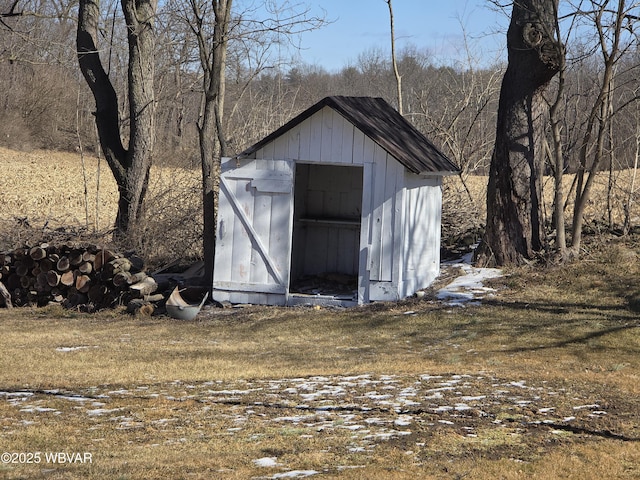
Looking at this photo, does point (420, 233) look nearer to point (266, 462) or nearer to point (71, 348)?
point (71, 348)

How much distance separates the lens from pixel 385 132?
13.0 m

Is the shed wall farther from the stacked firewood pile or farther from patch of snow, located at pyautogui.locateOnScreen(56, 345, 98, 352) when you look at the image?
patch of snow, located at pyautogui.locateOnScreen(56, 345, 98, 352)

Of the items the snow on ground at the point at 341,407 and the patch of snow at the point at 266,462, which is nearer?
the patch of snow at the point at 266,462

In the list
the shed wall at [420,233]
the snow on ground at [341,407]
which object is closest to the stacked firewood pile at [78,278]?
the shed wall at [420,233]

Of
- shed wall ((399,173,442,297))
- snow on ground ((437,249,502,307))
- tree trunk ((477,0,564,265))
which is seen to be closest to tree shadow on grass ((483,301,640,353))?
snow on ground ((437,249,502,307))

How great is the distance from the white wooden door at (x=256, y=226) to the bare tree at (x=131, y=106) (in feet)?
13.8

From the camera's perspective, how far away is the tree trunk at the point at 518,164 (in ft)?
47.5

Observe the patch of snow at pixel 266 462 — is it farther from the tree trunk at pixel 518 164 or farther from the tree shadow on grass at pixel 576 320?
the tree trunk at pixel 518 164

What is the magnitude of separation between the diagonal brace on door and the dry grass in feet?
2.07

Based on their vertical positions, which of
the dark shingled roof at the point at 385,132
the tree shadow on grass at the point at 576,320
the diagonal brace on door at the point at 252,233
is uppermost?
the dark shingled roof at the point at 385,132

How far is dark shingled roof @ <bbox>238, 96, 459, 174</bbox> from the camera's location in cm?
1240

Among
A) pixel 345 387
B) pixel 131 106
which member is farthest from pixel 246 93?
pixel 345 387

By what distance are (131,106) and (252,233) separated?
18.0 feet

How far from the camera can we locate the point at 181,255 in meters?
16.3
